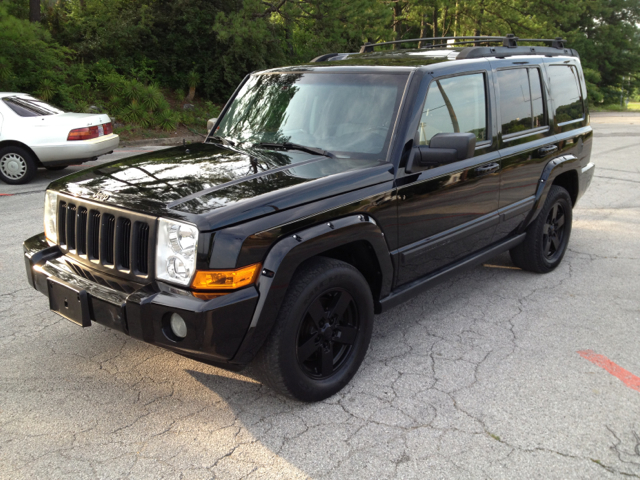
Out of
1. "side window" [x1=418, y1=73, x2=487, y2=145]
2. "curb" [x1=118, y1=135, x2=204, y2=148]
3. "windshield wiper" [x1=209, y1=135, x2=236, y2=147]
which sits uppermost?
"side window" [x1=418, y1=73, x2=487, y2=145]

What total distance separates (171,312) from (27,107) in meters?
8.32

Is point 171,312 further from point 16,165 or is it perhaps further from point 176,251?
point 16,165

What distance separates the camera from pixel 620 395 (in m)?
3.32

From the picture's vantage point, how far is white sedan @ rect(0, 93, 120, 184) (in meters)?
9.20

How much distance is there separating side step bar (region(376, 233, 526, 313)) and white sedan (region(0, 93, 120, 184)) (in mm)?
7146

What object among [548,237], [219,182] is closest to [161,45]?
[548,237]

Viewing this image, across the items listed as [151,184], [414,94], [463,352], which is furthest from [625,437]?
[151,184]

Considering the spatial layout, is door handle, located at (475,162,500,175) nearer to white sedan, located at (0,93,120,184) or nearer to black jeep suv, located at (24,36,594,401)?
black jeep suv, located at (24,36,594,401)

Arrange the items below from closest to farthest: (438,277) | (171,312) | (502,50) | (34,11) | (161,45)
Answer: (171,312)
(438,277)
(502,50)
(34,11)
(161,45)

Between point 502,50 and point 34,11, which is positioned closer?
point 502,50

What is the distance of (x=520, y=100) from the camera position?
4531 mm

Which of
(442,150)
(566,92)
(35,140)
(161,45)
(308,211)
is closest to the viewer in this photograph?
(308,211)

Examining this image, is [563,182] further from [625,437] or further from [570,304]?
[625,437]

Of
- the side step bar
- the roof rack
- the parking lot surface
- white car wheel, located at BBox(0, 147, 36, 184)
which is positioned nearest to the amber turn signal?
the parking lot surface
